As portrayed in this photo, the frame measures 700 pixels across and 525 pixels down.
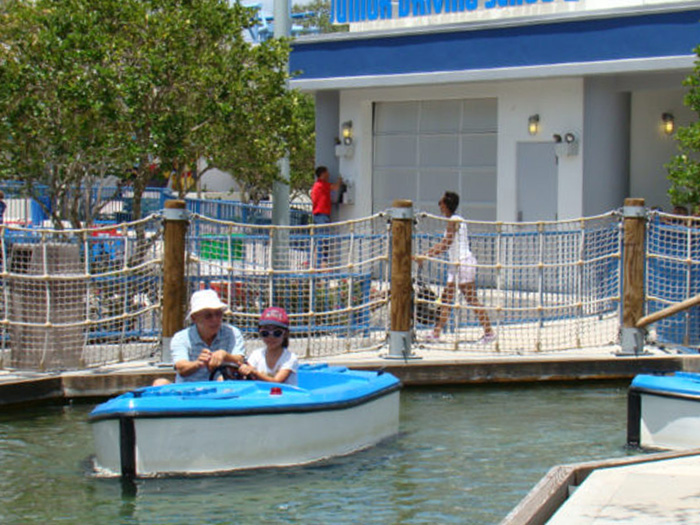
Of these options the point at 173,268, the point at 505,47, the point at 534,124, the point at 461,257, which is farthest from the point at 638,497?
the point at 505,47

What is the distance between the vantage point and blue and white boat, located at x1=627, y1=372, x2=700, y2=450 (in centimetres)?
1023

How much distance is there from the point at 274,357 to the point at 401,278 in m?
3.22

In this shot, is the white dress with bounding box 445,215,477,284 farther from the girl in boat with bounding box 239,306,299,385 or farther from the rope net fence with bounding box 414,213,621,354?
the girl in boat with bounding box 239,306,299,385

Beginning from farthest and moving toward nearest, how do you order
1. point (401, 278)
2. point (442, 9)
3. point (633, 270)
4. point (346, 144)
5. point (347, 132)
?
point (346, 144) < point (347, 132) < point (442, 9) < point (633, 270) < point (401, 278)

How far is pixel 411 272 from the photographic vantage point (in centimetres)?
1353

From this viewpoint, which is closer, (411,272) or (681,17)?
(411,272)

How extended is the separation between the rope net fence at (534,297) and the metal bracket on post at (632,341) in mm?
488

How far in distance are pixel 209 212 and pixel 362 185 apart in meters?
3.58

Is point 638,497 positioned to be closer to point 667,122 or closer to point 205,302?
point 205,302

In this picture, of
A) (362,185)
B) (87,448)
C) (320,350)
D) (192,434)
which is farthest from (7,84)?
(362,185)

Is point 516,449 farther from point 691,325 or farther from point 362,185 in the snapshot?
point 362,185

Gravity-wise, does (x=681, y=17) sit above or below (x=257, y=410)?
above

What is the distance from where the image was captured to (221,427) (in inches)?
371

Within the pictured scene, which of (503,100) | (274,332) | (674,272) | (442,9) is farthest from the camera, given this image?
(442,9)
